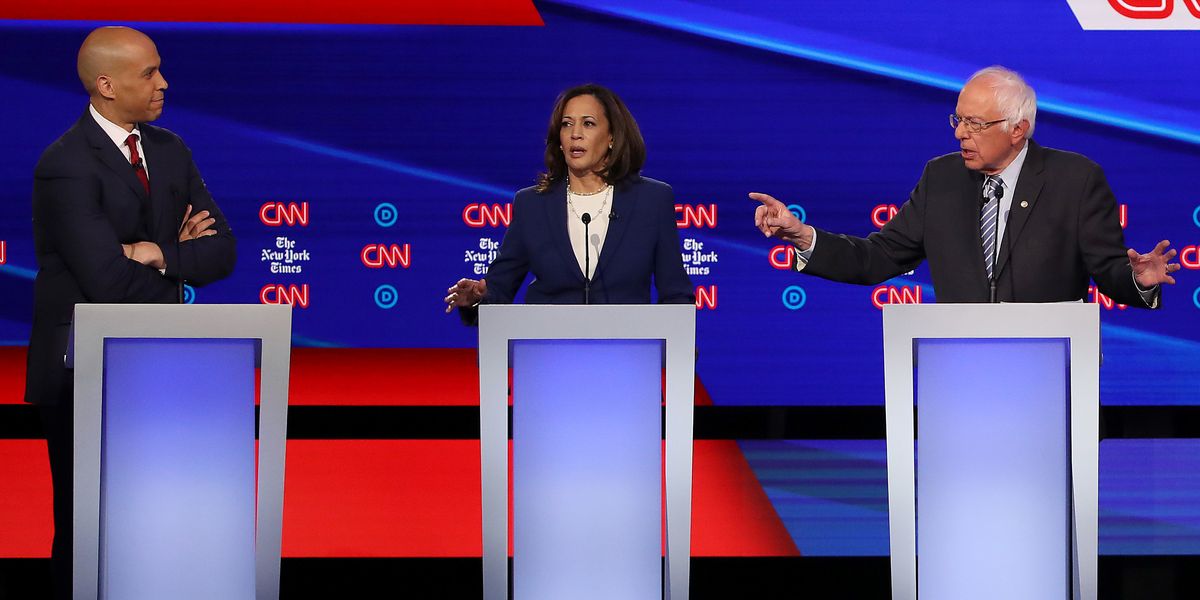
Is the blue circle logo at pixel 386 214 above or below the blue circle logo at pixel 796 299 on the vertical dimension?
above

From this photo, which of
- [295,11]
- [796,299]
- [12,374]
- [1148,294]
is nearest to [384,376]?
[12,374]

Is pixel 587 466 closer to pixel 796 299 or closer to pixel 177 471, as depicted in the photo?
pixel 177 471

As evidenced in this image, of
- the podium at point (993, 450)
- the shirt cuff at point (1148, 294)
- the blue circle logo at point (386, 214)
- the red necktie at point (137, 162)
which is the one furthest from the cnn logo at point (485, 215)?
the podium at point (993, 450)

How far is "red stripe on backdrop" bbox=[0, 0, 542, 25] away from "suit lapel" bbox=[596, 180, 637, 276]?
2.40m

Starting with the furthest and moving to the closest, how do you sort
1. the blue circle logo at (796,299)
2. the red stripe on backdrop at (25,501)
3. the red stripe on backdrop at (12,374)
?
the blue circle logo at (796,299) → the red stripe on backdrop at (12,374) → the red stripe on backdrop at (25,501)

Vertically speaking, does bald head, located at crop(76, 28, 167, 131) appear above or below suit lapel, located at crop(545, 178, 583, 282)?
above

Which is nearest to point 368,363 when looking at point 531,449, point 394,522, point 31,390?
point 394,522

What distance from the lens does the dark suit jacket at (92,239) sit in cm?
270

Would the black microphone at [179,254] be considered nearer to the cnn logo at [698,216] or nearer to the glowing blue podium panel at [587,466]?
the glowing blue podium panel at [587,466]

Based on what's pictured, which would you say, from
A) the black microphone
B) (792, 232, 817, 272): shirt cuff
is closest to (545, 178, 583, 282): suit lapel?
(792, 232, 817, 272): shirt cuff

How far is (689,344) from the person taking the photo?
7.79 feet

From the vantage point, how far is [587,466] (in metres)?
2.43

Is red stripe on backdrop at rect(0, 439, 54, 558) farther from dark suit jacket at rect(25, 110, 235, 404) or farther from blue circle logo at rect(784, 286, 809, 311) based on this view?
blue circle logo at rect(784, 286, 809, 311)

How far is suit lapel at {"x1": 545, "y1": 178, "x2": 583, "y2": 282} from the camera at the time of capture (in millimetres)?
3145
